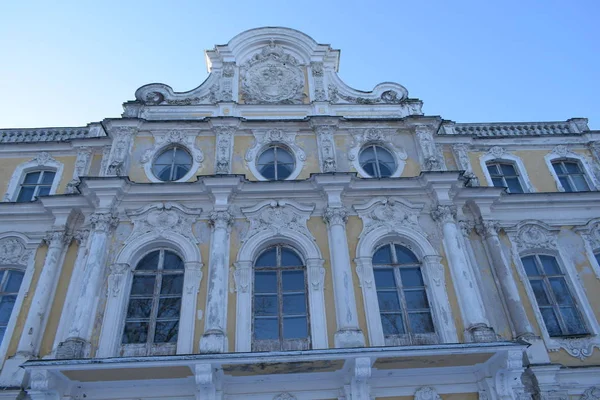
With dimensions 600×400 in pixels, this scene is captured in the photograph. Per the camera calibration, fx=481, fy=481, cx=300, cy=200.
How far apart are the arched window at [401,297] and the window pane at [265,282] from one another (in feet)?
7.37

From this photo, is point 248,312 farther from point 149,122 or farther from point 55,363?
point 149,122

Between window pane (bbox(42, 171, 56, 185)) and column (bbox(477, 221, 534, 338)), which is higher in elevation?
window pane (bbox(42, 171, 56, 185))

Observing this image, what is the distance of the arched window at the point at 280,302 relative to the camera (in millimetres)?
9711

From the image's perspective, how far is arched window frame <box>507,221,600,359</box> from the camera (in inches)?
399

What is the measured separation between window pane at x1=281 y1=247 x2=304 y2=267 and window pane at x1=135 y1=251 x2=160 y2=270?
2.84 m

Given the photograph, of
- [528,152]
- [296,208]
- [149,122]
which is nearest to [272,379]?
Result: [296,208]

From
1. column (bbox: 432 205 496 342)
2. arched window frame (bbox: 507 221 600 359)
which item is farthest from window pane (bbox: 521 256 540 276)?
column (bbox: 432 205 496 342)

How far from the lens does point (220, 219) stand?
35.7 feet


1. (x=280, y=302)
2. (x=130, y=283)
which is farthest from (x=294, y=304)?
(x=130, y=283)

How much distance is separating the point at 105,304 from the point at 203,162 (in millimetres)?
4162

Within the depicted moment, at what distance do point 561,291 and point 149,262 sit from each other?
9.48 m

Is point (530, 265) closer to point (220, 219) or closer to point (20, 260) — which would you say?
point (220, 219)

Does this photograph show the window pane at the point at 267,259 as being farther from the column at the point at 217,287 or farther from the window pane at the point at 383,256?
the window pane at the point at 383,256

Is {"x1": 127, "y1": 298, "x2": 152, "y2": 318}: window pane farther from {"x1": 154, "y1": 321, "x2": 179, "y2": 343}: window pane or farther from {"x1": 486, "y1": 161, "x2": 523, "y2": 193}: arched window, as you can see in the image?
{"x1": 486, "y1": 161, "x2": 523, "y2": 193}: arched window
